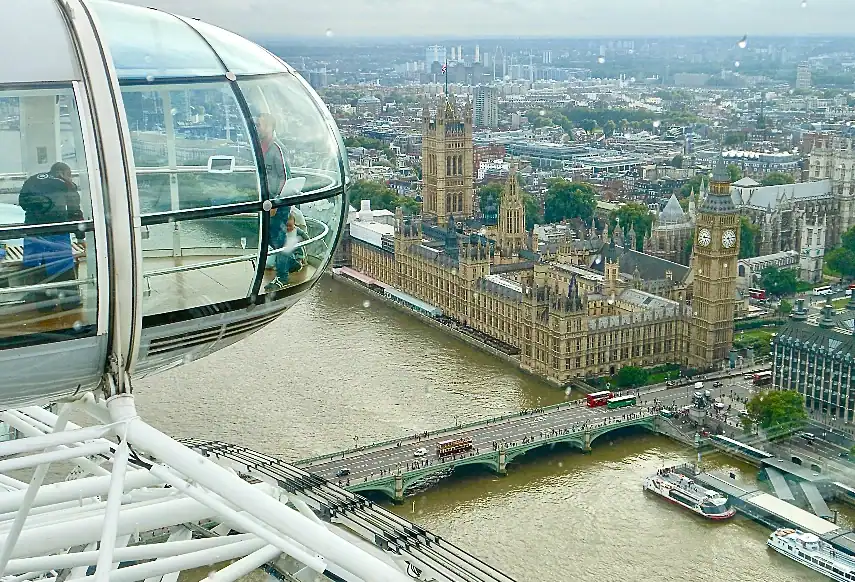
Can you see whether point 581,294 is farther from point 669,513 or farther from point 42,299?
point 42,299

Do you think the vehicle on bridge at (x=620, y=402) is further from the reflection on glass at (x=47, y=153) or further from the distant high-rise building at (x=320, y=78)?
the distant high-rise building at (x=320, y=78)

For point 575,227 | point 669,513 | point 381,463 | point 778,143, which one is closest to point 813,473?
point 669,513

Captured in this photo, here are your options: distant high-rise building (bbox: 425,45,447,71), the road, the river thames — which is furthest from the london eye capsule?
distant high-rise building (bbox: 425,45,447,71)

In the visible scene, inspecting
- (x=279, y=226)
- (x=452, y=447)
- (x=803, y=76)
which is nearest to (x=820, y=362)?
(x=452, y=447)

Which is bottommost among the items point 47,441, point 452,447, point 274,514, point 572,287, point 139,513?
point 452,447

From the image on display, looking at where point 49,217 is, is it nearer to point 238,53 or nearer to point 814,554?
point 238,53

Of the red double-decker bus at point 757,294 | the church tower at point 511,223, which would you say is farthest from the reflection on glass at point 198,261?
the red double-decker bus at point 757,294
